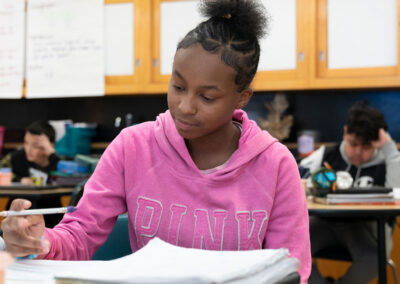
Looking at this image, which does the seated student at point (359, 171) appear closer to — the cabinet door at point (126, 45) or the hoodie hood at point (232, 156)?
the cabinet door at point (126, 45)

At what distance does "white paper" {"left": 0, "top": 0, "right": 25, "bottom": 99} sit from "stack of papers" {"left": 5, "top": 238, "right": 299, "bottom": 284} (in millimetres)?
4022

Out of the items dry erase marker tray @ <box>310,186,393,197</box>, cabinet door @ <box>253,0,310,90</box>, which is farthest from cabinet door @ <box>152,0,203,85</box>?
dry erase marker tray @ <box>310,186,393,197</box>

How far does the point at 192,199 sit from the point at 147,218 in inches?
3.7

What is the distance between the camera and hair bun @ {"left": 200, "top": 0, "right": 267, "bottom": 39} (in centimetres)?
97

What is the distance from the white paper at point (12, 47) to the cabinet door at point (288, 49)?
6.72 feet

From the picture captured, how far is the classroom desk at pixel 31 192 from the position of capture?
2.78 meters

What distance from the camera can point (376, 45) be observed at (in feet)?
12.4

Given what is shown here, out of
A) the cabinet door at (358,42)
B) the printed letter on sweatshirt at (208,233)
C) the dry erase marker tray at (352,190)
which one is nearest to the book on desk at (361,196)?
the dry erase marker tray at (352,190)

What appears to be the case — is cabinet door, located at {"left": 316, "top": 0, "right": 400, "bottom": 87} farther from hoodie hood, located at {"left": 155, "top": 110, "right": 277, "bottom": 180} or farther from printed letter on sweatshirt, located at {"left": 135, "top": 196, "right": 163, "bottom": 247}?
printed letter on sweatshirt, located at {"left": 135, "top": 196, "right": 163, "bottom": 247}

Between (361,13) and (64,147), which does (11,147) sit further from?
(361,13)

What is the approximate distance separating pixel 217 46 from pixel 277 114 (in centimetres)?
326

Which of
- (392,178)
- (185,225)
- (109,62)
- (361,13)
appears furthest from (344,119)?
(185,225)

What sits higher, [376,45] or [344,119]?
[376,45]

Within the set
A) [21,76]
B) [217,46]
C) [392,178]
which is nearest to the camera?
[217,46]
